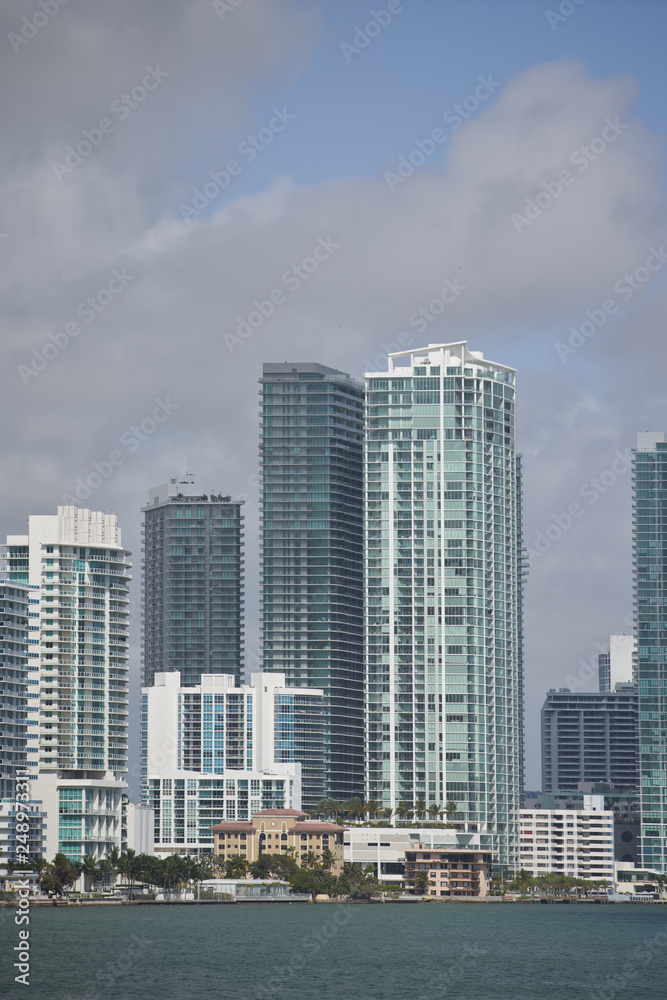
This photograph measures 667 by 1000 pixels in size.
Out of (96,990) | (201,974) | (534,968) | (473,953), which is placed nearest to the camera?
(96,990)

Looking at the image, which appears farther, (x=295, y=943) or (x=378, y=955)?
(x=295, y=943)

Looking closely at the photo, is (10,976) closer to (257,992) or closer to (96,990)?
(96,990)

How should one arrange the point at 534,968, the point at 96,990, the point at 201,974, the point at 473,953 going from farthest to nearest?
the point at 473,953, the point at 534,968, the point at 201,974, the point at 96,990

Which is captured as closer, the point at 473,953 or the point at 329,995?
the point at 329,995

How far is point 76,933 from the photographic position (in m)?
198

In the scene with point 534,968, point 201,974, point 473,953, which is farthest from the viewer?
point 473,953

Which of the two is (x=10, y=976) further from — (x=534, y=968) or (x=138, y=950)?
(x=534, y=968)

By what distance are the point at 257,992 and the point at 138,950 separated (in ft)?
107

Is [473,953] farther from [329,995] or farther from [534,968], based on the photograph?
[329,995]

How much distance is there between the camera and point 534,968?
→ 171m

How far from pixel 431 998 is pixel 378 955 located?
119 feet

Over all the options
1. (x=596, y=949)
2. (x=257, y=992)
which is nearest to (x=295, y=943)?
(x=596, y=949)

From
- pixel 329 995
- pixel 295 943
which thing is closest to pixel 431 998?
pixel 329 995

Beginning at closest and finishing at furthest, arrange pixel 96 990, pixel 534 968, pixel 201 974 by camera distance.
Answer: pixel 96 990, pixel 201 974, pixel 534 968
